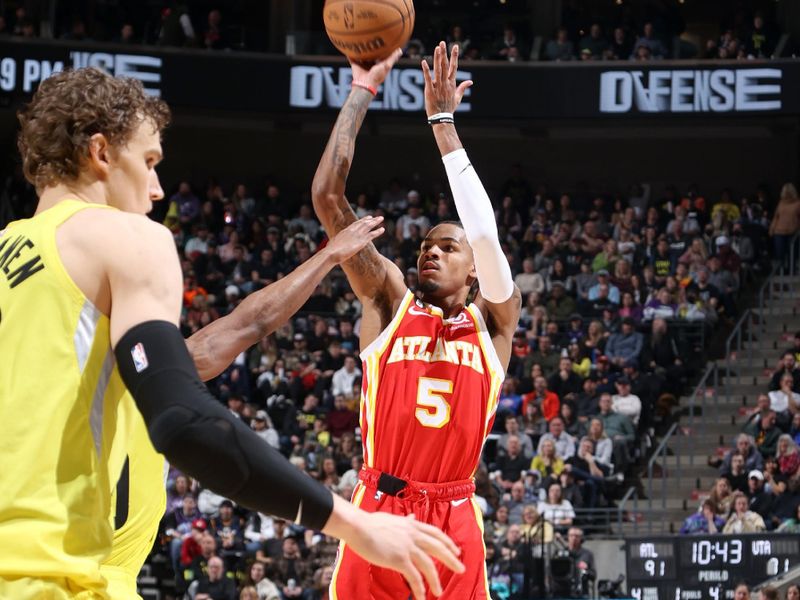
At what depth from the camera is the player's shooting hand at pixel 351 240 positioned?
4258 millimetres

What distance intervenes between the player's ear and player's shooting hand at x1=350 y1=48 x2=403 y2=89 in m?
3.51

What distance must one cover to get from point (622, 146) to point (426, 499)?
22.5m

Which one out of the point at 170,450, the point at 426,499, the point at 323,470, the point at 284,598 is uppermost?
the point at 170,450

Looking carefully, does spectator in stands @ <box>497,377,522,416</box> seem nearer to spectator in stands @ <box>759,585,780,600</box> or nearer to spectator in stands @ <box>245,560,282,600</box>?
spectator in stands @ <box>245,560,282,600</box>

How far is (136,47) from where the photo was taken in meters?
24.0

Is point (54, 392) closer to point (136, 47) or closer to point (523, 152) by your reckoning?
point (136, 47)

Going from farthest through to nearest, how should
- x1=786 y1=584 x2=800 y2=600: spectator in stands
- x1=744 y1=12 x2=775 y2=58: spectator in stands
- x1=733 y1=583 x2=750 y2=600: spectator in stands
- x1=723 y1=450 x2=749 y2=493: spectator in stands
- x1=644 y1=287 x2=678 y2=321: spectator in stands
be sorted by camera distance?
1. x1=744 y1=12 x2=775 y2=58: spectator in stands
2. x1=644 y1=287 x2=678 y2=321: spectator in stands
3. x1=723 y1=450 x2=749 y2=493: spectator in stands
4. x1=733 y1=583 x2=750 y2=600: spectator in stands
5. x1=786 y1=584 x2=800 y2=600: spectator in stands

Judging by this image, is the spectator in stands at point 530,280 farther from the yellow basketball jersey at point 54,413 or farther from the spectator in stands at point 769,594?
the yellow basketball jersey at point 54,413

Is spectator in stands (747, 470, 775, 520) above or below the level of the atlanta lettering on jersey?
below

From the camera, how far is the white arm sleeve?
19.5ft

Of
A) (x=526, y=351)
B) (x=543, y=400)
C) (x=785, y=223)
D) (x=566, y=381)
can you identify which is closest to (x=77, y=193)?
(x=543, y=400)

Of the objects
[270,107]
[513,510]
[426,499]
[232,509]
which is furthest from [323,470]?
[426,499]

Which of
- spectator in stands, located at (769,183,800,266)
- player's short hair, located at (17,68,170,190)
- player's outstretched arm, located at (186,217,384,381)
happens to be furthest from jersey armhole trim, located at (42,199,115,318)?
spectator in stands, located at (769,183,800,266)

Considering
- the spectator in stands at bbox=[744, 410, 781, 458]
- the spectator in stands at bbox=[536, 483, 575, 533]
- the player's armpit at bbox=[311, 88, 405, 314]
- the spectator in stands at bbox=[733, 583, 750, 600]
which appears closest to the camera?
the player's armpit at bbox=[311, 88, 405, 314]
